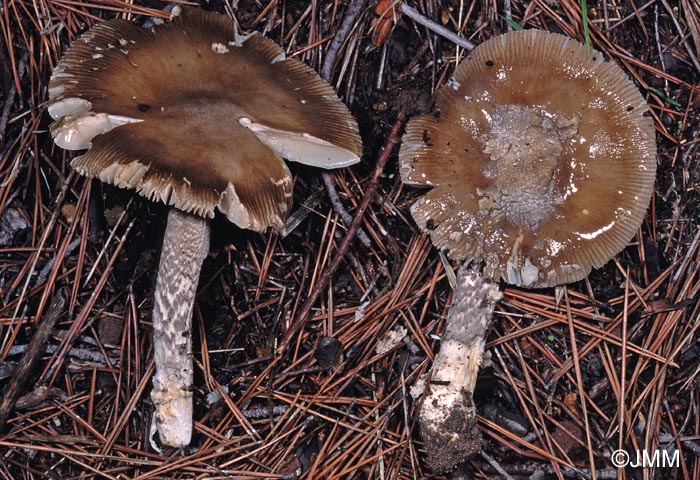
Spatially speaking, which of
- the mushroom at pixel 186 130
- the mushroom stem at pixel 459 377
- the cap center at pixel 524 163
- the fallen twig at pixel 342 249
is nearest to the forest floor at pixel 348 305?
the fallen twig at pixel 342 249

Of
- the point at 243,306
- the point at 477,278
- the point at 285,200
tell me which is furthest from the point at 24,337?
the point at 477,278

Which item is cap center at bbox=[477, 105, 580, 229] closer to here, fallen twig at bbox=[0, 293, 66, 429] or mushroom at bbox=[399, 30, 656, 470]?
mushroom at bbox=[399, 30, 656, 470]

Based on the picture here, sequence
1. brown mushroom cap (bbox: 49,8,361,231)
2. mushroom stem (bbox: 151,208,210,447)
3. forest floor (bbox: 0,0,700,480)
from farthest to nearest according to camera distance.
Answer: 1. forest floor (bbox: 0,0,700,480)
2. mushroom stem (bbox: 151,208,210,447)
3. brown mushroom cap (bbox: 49,8,361,231)

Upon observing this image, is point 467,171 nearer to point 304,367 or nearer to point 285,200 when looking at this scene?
point 285,200

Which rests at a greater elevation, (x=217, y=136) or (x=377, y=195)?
(x=217, y=136)

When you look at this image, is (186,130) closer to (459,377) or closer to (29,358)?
(29,358)

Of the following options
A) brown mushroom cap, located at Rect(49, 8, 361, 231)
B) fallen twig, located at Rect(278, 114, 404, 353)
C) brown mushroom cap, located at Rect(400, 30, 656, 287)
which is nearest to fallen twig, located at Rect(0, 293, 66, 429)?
brown mushroom cap, located at Rect(49, 8, 361, 231)
